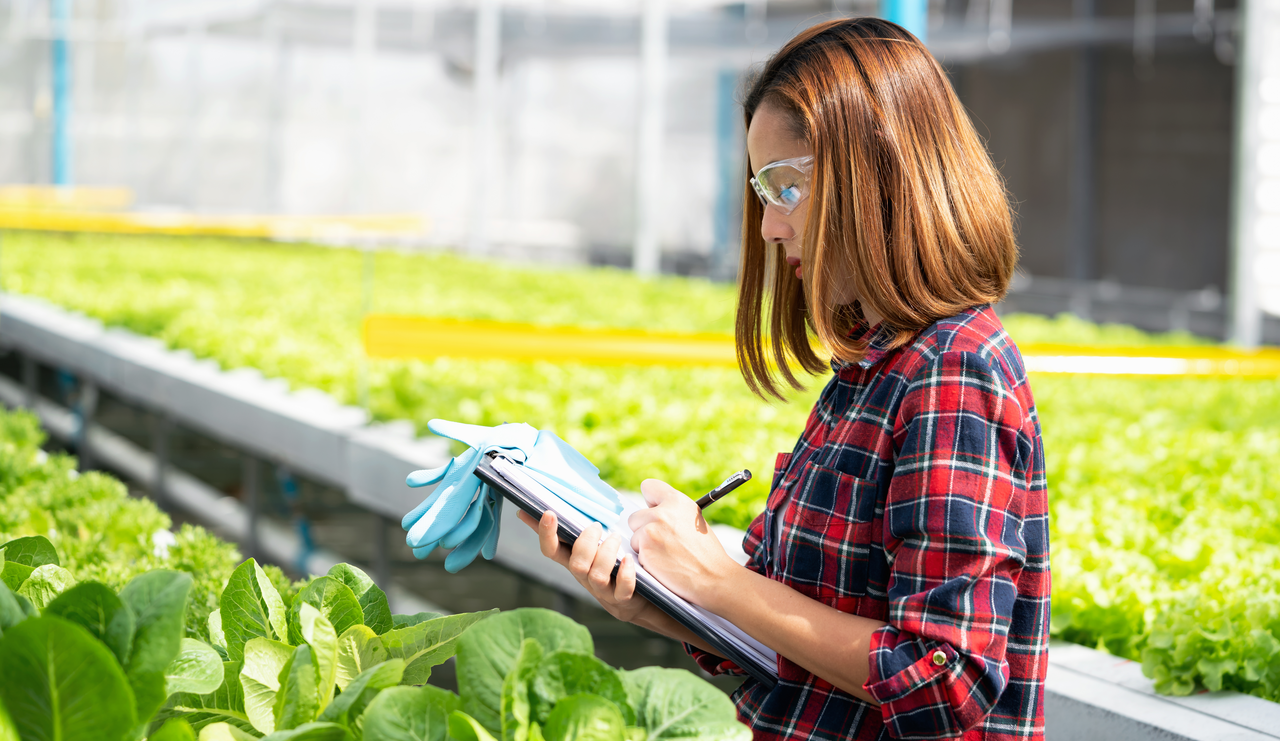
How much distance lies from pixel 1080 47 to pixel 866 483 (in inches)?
840

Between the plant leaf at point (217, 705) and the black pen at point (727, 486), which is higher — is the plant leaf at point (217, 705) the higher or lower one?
the lower one

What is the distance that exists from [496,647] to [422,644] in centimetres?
26

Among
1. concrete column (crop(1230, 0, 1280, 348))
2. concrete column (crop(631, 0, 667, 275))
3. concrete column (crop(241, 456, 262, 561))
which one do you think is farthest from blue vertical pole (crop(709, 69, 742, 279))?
concrete column (crop(241, 456, 262, 561))

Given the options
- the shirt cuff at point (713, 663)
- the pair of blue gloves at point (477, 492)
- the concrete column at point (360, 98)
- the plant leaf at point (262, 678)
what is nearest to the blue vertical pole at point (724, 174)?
the concrete column at point (360, 98)

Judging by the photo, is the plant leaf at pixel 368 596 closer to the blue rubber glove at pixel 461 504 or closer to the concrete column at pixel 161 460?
the blue rubber glove at pixel 461 504

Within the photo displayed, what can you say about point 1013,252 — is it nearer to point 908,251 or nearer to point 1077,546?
point 908,251

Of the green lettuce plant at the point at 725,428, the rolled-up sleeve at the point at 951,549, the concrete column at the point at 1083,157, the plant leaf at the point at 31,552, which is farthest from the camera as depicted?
the concrete column at the point at 1083,157

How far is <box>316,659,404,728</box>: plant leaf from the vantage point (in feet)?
4.13

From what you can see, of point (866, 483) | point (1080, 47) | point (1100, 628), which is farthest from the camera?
point (1080, 47)

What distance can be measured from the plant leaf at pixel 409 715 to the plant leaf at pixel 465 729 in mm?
25

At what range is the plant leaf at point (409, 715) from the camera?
119 centimetres

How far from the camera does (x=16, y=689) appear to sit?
1.14m

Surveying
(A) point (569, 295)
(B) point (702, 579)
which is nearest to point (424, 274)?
(A) point (569, 295)

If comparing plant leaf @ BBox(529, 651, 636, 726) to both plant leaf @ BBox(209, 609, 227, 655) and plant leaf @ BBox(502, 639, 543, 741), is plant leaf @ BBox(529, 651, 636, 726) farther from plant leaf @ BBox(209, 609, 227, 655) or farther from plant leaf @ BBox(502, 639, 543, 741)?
plant leaf @ BBox(209, 609, 227, 655)
